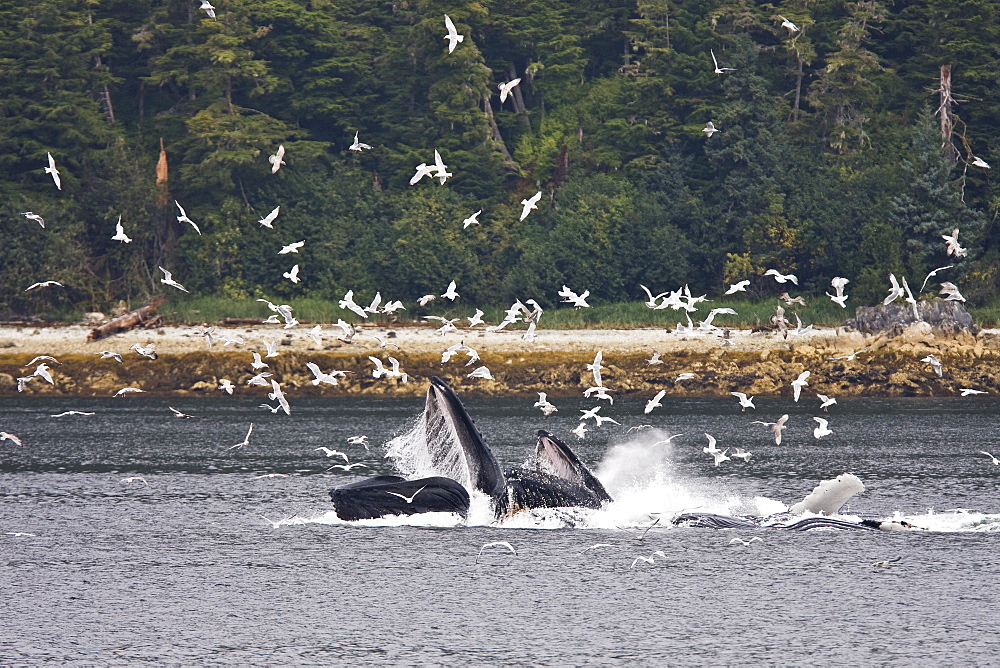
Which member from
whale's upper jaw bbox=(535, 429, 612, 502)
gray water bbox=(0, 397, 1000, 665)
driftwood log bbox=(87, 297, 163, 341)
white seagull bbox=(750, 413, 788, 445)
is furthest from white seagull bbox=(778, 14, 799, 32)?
driftwood log bbox=(87, 297, 163, 341)

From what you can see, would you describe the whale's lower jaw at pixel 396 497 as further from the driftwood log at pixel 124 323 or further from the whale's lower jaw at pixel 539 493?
the driftwood log at pixel 124 323

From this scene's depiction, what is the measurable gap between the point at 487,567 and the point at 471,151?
5926 centimetres

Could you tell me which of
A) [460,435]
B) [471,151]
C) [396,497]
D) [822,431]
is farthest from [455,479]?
[471,151]

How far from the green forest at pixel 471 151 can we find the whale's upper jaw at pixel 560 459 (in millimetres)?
48508

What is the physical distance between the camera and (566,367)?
188ft

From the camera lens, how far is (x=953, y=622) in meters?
22.3

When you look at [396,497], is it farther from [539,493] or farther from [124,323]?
[124,323]

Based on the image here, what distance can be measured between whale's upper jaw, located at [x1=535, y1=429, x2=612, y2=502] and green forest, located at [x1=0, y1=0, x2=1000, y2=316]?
4851 centimetres

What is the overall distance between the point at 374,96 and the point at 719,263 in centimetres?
2366

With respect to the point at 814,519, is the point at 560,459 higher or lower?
higher

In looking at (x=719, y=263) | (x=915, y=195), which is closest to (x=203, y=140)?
(x=719, y=263)

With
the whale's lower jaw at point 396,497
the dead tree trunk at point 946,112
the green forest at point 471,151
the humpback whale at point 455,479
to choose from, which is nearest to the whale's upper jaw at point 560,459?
the humpback whale at point 455,479

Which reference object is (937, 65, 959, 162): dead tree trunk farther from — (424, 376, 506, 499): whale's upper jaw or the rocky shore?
(424, 376, 506, 499): whale's upper jaw

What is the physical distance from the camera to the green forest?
7656 centimetres
